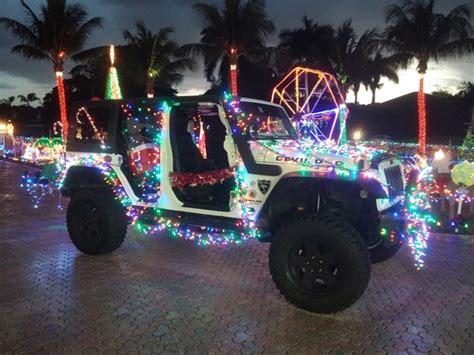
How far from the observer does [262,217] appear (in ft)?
16.1

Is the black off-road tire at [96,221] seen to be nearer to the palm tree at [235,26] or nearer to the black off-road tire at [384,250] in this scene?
the black off-road tire at [384,250]

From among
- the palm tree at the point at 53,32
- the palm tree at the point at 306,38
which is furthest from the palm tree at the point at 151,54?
the palm tree at the point at 306,38

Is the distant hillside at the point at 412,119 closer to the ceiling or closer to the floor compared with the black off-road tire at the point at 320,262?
closer to the ceiling

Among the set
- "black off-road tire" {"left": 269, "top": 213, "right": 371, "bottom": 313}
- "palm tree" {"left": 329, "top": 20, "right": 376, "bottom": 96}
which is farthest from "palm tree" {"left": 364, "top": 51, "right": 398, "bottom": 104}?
"black off-road tire" {"left": 269, "top": 213, "right": 371, "bottom": 313}

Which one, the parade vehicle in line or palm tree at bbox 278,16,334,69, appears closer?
the parade vehicle in line

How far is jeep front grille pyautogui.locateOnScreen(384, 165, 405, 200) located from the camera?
4.78m

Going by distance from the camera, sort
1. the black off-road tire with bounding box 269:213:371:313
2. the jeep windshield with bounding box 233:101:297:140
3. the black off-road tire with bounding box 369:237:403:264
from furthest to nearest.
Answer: the black off-road tire with bounding box 369:237:403:264 < the jeep windshield with bounding box 233:101:297:140 < the black off-road tire with bounding box 269:213:371:313

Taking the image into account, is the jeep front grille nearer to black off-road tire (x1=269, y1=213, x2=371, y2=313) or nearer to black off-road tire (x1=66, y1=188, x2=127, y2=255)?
black off-road tire (x1=269, y1=213, x2=371, y2=313)

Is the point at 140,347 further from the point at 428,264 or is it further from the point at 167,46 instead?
the point at 167,46

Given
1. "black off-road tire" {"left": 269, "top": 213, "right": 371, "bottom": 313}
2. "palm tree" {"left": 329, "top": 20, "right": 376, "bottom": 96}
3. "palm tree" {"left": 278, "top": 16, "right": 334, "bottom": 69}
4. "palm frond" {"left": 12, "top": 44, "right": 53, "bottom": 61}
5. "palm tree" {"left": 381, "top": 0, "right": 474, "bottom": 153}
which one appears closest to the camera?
"black off-road tire" {"left": 269, "top": 213, "right": 371, "bottom": 313}

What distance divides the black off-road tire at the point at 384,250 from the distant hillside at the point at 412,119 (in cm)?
3210

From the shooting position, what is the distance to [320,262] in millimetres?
4480

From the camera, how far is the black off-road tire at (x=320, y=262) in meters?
4.29

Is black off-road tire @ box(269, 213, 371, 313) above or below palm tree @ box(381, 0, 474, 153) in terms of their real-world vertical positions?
below
